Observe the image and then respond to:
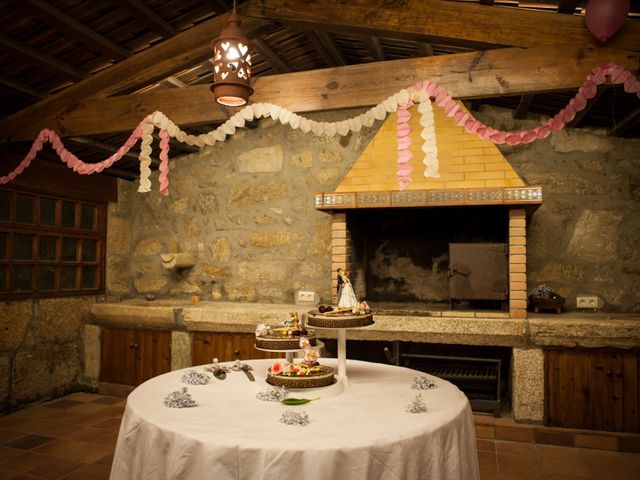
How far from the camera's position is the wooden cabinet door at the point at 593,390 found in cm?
379

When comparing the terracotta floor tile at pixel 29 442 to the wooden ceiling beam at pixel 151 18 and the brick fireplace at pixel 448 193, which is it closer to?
the brick fireplace at pixel 448 193

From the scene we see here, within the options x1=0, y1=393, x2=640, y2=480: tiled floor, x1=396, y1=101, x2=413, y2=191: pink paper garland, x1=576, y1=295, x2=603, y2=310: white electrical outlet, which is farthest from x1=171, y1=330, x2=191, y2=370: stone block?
x1=576, y1=295, x2=603, y2=310: white electrical outlet

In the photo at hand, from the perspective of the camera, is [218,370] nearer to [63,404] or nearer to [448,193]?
[448,193]

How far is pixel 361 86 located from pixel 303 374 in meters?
1.97

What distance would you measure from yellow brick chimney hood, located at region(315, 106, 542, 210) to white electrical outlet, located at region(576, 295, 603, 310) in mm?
1247

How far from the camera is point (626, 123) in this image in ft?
13.8

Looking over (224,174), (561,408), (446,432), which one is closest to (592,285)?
(561,408)

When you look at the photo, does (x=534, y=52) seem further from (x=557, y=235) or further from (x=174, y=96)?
(x=174, y=96)

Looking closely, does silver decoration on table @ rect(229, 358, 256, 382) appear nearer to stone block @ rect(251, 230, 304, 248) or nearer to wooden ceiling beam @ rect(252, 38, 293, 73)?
stone block @ rect(251, 230, 304, 248)

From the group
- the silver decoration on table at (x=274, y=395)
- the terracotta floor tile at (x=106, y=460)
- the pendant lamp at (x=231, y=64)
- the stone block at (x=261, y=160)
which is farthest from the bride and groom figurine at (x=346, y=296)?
the stone block at (x=261, y=160)

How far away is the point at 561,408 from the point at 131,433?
3278mm

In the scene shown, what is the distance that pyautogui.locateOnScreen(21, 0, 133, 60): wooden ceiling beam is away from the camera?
3154 mm

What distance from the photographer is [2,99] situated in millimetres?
4105

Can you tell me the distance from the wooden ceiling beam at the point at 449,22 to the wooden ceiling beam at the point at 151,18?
831 millimetres
